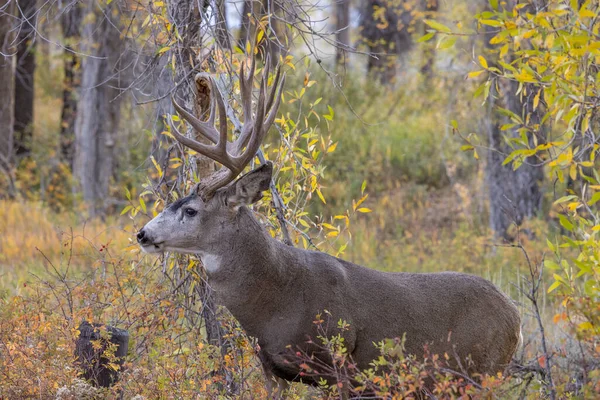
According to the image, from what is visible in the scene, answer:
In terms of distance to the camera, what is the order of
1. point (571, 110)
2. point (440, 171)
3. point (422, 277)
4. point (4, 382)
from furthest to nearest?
point (440, 171) < point (422, 277) < point (4, 382) < point (571, 110)

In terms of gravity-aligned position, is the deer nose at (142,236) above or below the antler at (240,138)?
below

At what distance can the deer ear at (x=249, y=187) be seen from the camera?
222 inches

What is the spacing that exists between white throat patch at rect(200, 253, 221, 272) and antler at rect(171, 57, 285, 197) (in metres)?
0.40

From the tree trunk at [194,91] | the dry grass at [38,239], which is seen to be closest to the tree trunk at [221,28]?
the tree trunk at [194,91]

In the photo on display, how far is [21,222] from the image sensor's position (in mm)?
12672

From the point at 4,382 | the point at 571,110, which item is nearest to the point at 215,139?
the point at 4,382

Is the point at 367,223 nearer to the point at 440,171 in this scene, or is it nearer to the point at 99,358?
the point at 440,171

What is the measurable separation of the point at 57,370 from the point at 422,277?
2466mm

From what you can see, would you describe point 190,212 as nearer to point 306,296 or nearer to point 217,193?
point 217,193

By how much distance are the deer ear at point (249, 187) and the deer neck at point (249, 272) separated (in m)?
0.12

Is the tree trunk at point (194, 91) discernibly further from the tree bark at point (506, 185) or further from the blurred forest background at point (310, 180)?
the tree bark at point (506, 185)

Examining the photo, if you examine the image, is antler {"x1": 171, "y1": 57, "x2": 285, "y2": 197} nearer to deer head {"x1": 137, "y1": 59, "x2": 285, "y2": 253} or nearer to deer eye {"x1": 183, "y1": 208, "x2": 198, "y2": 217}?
deer head {"x1": 137, "y1": 59, "x2": 285, "y2": 253}

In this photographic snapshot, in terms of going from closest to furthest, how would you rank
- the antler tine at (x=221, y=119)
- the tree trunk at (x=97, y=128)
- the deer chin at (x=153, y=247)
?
the antler tine at (x=221, y=119) < the deer chin at (x=153, y=247) < the tree trunk at (x=97, y=128)

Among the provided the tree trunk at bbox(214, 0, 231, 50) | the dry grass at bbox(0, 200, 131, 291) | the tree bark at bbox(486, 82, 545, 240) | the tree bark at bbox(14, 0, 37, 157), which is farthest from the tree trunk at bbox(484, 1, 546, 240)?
the tree bark at bbox(14, 0, 37, 157)
